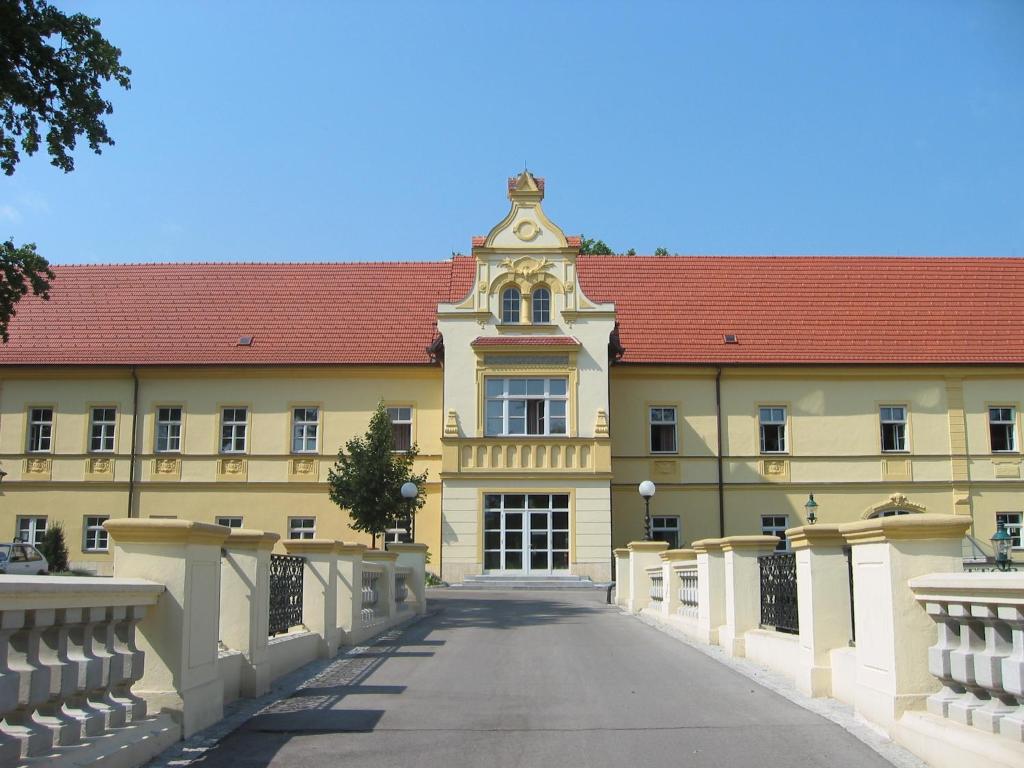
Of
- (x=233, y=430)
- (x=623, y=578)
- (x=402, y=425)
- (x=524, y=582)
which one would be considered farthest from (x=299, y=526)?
(x=623, y=578)

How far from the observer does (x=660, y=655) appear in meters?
14.4

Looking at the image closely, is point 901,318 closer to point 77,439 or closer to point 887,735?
point 77,439

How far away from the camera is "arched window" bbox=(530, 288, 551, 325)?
35.9 m

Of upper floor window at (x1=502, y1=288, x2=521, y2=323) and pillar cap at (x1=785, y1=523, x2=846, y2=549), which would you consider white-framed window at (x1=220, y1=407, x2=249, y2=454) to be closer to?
upper floor window at (x1=502, y1=288, x2=521, y2=323)

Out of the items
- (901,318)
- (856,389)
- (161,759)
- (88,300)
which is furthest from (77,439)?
(161,759)

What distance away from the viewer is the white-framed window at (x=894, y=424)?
3806 centimetres

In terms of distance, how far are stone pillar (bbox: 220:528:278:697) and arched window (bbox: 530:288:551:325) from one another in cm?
2582

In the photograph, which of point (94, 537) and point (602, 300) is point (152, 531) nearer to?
point (94, 537)

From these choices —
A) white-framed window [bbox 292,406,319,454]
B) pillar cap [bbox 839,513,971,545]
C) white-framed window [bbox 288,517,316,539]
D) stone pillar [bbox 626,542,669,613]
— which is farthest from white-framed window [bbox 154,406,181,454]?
pillar cap [bbox 839,513,971,545]

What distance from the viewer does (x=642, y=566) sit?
23078 mm

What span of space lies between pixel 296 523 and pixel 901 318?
75.4 ft

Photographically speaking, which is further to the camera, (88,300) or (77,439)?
(88,300)

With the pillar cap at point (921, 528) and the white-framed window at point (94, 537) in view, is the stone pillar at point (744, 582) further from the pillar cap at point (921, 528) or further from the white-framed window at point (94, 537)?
the white-framed window at point (94, 537)

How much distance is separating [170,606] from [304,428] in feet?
101
